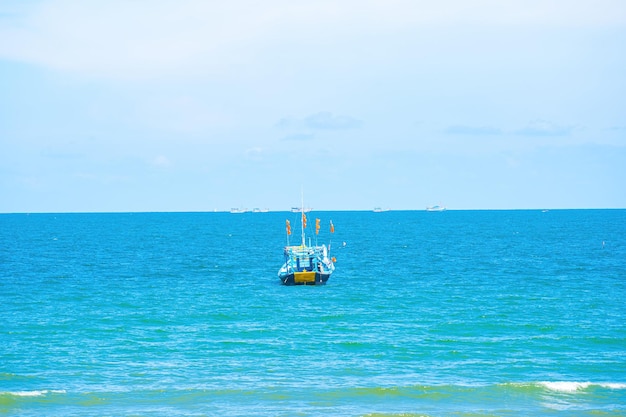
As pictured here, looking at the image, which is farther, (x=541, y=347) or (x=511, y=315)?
(x=511, y=315)

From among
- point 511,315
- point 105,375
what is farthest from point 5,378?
point 511,315

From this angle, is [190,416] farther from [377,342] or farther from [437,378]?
[377,342]

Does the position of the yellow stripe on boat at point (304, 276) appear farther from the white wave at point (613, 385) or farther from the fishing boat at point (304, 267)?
the white wave at point (613, 385)

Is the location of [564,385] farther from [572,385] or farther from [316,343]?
[316,343]

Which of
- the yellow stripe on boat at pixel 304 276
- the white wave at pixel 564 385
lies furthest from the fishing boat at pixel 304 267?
the white wave at pixel 564 385

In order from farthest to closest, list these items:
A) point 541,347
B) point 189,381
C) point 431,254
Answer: point 431,254, point 541,347, point 189,381

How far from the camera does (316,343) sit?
48000 mm

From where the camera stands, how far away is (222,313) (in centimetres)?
5897

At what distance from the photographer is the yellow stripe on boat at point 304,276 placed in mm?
74625

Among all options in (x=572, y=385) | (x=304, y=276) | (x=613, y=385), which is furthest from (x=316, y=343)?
(x=304, y=276)

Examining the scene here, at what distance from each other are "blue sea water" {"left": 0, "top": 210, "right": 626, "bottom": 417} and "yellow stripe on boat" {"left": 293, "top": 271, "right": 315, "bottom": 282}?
2193mm

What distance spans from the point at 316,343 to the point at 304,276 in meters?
26.8

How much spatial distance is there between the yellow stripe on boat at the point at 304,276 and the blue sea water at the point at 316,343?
219cm

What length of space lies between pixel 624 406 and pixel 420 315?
919 inches
